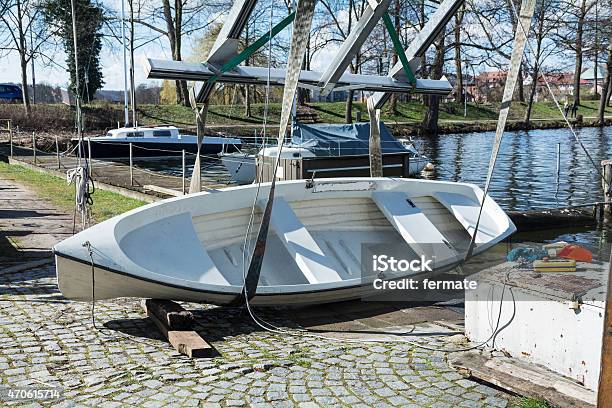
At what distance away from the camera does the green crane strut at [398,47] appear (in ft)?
26.8

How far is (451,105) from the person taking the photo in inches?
2175

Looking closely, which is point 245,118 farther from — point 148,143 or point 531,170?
point 531,170

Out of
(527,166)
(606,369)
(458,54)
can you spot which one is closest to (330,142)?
(527,166)

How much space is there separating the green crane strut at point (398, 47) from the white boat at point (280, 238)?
140cm

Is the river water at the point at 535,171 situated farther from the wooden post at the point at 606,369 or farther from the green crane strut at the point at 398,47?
the wooden post at the point at 606,369

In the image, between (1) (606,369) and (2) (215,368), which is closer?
(1) (606,369)

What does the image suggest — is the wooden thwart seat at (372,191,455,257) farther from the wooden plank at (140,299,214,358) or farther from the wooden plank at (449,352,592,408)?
the wooden plank at (140,299,214,358)

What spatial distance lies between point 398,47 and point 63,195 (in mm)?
9810

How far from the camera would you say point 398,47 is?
27.5 ft

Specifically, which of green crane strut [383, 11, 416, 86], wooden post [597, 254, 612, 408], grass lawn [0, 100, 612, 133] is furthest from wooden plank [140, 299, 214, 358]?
grass lawn [0, 100, 612, 133]

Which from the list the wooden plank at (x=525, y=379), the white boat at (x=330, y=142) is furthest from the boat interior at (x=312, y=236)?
the white boat at (x=330, y=142)

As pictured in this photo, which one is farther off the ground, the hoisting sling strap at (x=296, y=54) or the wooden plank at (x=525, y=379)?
the hoisting sling strap at (x=296, y=54)

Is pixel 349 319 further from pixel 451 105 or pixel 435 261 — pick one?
pixel 451 105

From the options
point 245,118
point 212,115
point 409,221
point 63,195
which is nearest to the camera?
point 409,221
